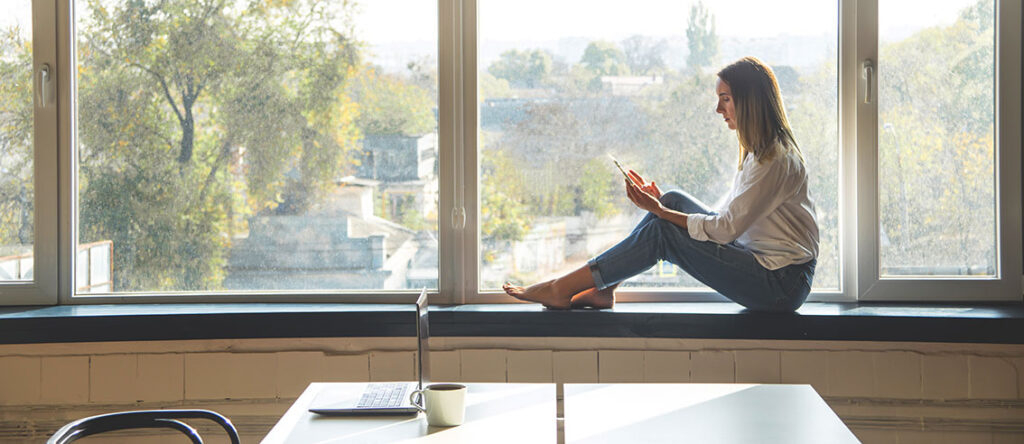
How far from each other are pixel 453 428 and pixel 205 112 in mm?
1911

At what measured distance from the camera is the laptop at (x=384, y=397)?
6.06ft

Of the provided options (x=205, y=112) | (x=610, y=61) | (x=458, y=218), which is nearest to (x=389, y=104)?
(x=458, y=218)

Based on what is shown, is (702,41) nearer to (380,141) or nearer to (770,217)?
(770,217)

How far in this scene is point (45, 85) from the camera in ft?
10.2

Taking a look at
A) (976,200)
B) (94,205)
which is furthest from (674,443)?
(94,205)

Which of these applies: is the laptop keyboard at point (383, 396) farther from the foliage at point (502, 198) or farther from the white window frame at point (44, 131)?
the white window frame at point (44, 131)

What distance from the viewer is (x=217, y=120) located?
3146 mm

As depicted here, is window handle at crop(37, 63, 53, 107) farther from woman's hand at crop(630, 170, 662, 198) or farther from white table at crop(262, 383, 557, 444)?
woman's hand at crop(630, 170, 662, 198)

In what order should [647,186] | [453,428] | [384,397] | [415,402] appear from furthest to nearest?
[647,186] < [384,397] < [415,402] < [453,428]

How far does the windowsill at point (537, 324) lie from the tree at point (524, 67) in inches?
33.2

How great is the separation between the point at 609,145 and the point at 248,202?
1.35 meters

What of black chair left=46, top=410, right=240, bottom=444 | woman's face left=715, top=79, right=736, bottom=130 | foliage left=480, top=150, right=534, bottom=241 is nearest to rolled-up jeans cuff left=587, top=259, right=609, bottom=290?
foliage left=480, top=150, right=534, bottom=241

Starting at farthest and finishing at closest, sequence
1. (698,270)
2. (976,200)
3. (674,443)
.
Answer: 1. (976,200)
2. (698,270)
3. (674,443)

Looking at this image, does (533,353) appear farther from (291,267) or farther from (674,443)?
(674,443)
